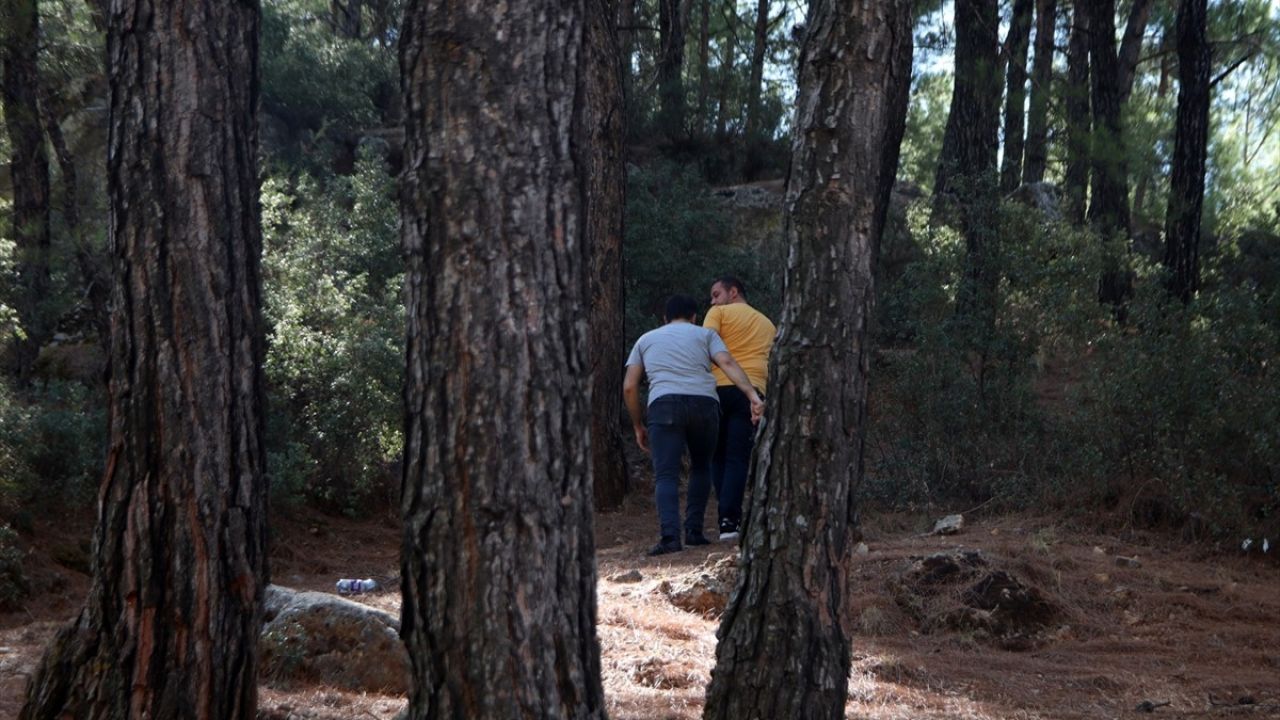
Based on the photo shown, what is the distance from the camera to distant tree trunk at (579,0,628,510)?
11.5 metres

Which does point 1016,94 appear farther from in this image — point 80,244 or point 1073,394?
point 80,244

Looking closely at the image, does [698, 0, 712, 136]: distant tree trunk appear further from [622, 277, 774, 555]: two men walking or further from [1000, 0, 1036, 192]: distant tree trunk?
[622, 277, 774, 555]: two men walking

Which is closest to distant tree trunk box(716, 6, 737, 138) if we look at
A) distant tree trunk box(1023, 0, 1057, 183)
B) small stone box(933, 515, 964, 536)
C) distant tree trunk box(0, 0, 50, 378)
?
distant tree trunk box(1023, 0, 1057, 183)

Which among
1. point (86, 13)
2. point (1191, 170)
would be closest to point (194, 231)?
point (86, 13)

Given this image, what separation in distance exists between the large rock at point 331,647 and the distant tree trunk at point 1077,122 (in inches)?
340

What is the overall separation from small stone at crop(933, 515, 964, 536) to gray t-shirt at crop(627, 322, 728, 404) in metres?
2.27

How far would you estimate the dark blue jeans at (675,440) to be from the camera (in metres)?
9.16

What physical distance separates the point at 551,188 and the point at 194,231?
5.37ft

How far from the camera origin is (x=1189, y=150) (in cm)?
1454

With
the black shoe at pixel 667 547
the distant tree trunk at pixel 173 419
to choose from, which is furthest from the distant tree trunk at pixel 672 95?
the distant tree trunk at pixel 173 419

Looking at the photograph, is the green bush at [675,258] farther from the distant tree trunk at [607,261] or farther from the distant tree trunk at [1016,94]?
the distant tree trunk at [1016,94]

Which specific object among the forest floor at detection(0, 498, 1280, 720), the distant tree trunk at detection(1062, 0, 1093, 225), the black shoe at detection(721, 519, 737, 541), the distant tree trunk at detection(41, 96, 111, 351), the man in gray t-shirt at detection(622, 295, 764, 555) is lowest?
the forest floor at detection(0, 498, 1280, 720)

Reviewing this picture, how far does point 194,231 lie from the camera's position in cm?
462

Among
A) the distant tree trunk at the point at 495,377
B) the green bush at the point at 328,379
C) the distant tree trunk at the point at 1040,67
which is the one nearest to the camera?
the distant tree trunk at the point at 495,377
